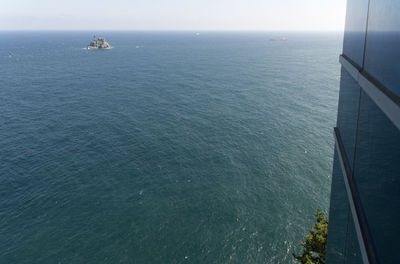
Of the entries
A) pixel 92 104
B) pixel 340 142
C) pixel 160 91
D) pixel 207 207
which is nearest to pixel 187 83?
pixel 160 91

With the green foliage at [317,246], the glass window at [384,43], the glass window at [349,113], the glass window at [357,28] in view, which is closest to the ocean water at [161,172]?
the green foliage at [317,246]

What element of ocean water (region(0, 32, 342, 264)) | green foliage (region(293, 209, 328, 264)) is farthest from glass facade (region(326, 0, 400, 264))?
ocean water (region(0, 32, 342, 264))

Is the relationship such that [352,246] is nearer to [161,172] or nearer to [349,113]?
[349,113]

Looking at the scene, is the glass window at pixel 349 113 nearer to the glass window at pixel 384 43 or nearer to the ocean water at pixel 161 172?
the glass window at pixel 384 43

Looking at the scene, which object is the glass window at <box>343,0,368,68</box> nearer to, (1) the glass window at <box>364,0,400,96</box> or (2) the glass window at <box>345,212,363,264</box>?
(1) the glass window at <box>364,0,400,96</box>

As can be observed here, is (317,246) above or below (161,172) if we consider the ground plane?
above

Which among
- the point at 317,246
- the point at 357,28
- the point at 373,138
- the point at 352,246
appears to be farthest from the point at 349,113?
the point at 317,246
